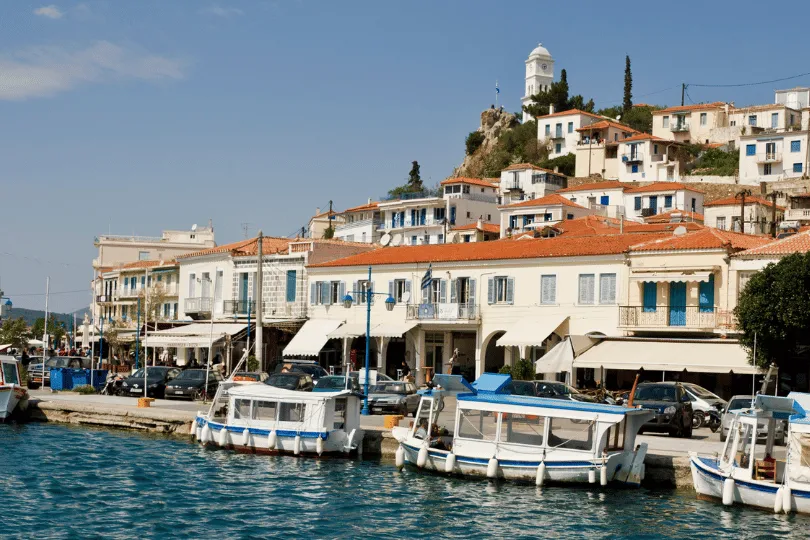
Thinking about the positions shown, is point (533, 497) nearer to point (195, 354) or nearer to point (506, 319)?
point (506, 319)

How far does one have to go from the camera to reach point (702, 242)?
4516 cm

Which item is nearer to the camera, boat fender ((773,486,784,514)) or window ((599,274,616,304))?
A: boat fender ((773,486,784,514))

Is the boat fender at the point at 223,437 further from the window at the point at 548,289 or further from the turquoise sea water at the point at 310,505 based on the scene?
the window at the point at 548,289

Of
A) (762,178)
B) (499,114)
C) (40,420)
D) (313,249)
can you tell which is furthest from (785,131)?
(40,420)

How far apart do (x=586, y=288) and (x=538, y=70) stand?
416 ft

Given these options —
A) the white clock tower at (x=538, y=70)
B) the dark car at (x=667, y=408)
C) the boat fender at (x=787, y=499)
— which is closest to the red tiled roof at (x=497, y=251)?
the dark car at (x=667, y=408)

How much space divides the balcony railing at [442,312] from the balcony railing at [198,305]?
691 inches

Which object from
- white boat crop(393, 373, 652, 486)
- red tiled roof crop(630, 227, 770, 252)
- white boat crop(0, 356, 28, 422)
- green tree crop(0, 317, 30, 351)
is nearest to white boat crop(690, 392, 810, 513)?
white boat crop(393, 373, 652, 486)

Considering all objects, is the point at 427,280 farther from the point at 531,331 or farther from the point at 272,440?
the point at 272,440

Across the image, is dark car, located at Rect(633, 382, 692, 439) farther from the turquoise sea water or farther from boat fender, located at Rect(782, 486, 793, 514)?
boat fender, located at Rect(782, 486, 793, 514)

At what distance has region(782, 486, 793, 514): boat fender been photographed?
23.6 meters

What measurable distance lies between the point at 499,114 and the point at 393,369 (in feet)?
327

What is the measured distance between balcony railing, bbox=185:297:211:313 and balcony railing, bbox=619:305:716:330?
99.5 ft

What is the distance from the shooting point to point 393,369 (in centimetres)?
5694
